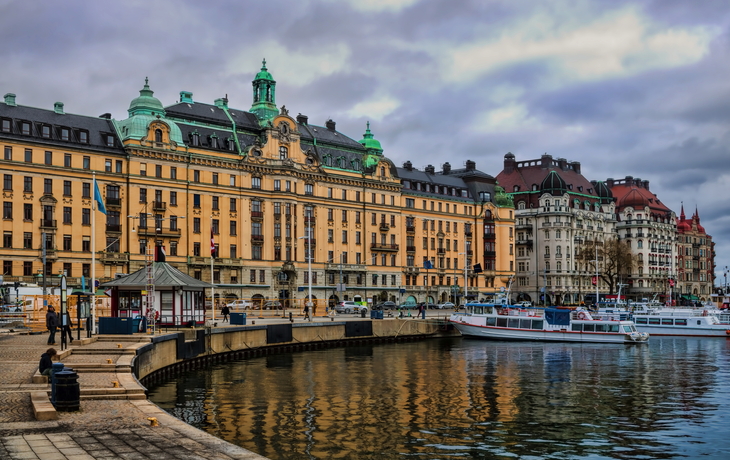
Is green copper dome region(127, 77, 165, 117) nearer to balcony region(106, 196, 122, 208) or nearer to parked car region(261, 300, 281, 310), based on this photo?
balcony region(106, 196, 122, 208)

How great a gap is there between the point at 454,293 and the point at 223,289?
51277 mm

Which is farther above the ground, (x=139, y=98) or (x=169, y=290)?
(x=139, y=98)

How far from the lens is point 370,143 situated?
484ft

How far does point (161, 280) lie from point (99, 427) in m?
42.9

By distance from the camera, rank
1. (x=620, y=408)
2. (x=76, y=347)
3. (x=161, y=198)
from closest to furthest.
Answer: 1. (x=620, y=408)
2. (x=76, y=347)
3. (x=161, y=198)

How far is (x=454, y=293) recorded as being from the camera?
503 ft

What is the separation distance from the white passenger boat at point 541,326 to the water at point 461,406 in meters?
20.5

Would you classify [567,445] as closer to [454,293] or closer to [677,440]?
[677,440]

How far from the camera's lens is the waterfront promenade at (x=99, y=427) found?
73.3ft

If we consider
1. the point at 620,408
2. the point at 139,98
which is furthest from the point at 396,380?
the point at 139,98

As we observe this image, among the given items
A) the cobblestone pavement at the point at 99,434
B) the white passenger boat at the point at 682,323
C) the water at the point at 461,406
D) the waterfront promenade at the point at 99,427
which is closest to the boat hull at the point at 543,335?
the white passenger boat at the point at 682,323

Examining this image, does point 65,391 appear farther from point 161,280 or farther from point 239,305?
point 239,305

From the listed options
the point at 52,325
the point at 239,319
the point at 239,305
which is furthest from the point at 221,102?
the point at 52,325

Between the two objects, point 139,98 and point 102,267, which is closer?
point 102,267
